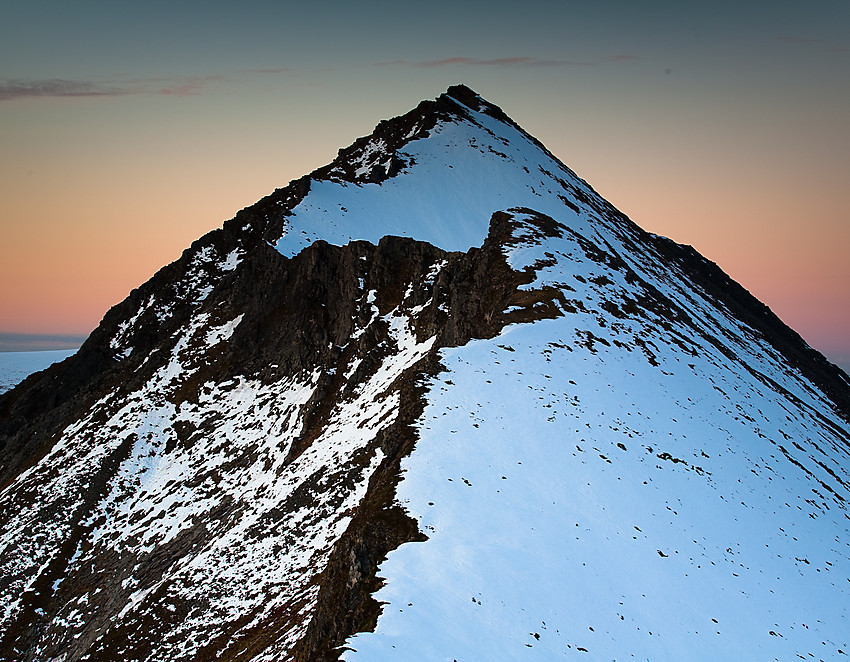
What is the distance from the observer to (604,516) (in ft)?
81.1

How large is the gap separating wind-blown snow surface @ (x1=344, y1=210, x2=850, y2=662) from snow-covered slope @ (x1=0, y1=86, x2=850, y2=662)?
12 centimetres

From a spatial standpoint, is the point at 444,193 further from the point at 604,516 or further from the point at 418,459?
the point at 604,516

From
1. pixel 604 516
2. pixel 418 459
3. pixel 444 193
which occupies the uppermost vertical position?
pixel 444 193

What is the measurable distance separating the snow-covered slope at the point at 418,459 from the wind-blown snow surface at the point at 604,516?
0.39ft

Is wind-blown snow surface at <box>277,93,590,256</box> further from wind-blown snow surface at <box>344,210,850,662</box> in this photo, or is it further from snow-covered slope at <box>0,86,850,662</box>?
wind-blown snow surface at <box>344,210,850,662</box>

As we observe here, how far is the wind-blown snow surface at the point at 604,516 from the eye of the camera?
63.6 feet

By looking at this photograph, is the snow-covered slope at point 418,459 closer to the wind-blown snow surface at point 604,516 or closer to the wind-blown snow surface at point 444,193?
the wind-blown snow surface at point 604,516

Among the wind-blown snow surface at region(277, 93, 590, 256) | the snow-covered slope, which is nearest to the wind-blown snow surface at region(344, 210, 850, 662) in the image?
the snow-covered slope

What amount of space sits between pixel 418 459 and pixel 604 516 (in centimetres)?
703

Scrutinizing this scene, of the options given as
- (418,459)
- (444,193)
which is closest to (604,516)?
(418,459)

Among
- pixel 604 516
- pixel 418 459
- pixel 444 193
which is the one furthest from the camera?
pixel 444 193

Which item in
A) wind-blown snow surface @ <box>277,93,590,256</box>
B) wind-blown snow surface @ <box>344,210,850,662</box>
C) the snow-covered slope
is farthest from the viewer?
wind-blown snow surface @ <box>277,93,590,256</box>

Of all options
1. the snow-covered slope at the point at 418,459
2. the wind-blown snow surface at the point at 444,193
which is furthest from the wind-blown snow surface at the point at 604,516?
the wind-blown snow surface at the point at 444,193

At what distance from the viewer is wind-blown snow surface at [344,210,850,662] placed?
763 inches
